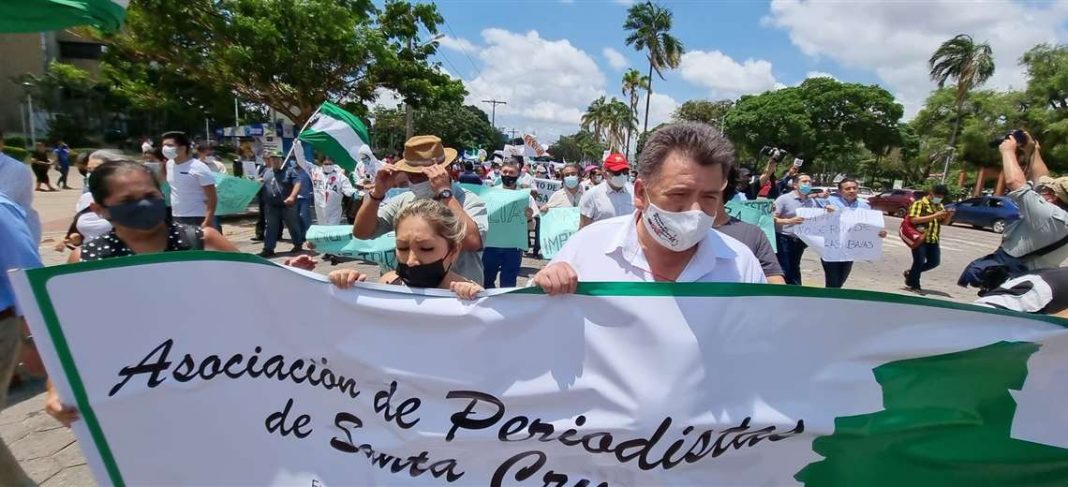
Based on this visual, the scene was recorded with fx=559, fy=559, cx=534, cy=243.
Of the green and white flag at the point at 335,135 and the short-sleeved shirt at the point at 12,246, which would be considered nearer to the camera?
the short-sleeved shirt at the point at 12,246

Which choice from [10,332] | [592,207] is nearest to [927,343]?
[10,332]

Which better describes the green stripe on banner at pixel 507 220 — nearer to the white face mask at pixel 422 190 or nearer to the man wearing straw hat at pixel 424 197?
the man wearing straw hat at pixel 424 197

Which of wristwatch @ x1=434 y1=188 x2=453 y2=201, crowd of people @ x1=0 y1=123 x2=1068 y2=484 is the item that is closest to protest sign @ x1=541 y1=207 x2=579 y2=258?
crowd of people @ x1=0 y1=123 x2=1068 y2=484

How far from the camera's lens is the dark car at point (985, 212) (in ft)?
68.3

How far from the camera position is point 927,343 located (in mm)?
1696

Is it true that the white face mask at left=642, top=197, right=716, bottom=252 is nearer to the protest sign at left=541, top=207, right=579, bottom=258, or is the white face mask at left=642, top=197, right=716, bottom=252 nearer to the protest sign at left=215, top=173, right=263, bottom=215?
the protest sign at left=541, top=207, right=579, bottom=258

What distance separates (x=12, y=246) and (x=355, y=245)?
2.24 meters

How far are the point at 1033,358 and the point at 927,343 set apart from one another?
1.12 ft

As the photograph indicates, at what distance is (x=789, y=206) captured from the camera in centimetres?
662

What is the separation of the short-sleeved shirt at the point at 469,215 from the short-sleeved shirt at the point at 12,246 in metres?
1.55

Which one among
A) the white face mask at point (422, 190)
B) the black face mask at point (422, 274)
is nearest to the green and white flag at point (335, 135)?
the white face mask at point (422, 190)

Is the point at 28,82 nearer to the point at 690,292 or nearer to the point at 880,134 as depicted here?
the point at 690,292

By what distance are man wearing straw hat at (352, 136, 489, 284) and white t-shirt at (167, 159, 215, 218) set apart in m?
3.22

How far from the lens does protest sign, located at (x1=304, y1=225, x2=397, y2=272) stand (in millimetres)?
3877
